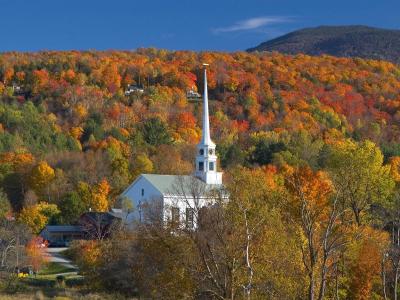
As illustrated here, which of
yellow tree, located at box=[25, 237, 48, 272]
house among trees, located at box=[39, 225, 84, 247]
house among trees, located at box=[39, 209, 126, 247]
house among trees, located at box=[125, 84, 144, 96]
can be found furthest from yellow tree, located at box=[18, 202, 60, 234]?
house among trees, located at box=[125, 84, 144, 96]

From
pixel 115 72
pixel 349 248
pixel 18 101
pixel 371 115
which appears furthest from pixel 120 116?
pixel 349 248

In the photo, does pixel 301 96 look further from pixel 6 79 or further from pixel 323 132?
pixel 6 79

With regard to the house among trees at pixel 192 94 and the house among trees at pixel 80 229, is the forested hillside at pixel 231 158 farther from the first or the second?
the house among trees at pixel 192 94

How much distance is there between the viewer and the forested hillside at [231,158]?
25156 millimetres

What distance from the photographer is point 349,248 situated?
2672 centimetres

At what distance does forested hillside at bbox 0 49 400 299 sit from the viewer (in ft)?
82.5

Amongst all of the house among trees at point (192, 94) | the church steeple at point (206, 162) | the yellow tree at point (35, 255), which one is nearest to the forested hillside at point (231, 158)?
the house among trees at point (192, 94)

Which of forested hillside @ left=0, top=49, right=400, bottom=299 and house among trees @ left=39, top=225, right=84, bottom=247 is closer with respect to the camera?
forested hillside @ left=0, top=49, right=400, bottom=299

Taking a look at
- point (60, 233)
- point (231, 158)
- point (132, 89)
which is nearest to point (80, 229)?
point (60, 233)

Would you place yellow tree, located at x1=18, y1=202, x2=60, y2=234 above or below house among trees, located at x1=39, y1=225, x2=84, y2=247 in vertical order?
above

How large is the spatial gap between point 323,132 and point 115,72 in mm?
44525

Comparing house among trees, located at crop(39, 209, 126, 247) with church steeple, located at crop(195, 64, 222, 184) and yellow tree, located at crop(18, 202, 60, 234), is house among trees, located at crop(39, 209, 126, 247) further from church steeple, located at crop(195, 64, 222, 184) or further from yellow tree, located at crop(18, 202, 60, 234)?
church steeple, located at crop(195, 64, 222, 184)

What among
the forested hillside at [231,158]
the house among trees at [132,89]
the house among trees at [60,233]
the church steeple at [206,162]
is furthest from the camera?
the house among trees at [132,89]

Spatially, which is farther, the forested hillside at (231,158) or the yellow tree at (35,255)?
the yellow tree at (35,255)
